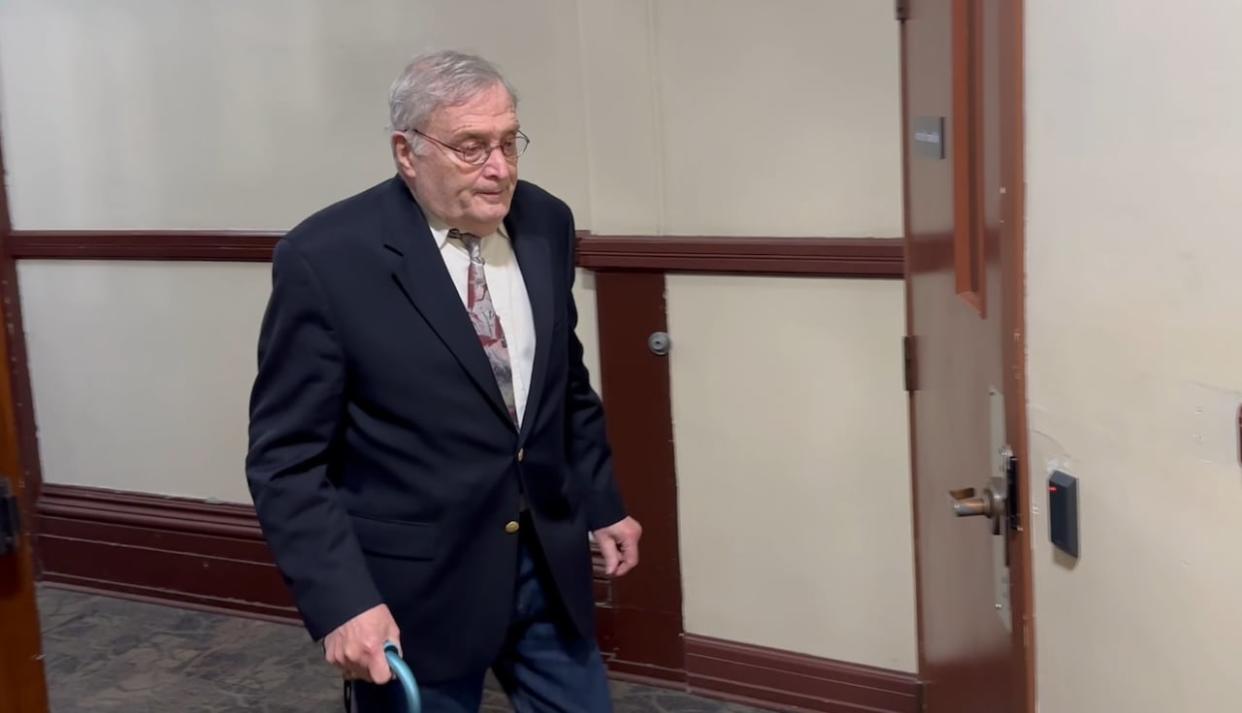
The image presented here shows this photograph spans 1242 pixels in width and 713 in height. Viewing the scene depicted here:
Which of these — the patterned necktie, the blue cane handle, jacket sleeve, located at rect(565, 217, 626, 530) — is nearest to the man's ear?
the patterned necktie

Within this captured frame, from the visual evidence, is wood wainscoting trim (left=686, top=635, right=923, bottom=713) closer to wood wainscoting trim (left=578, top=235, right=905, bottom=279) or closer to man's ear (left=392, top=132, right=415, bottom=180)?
wood wainscoting trim (left=578, top=235, right=905, bottom=279)

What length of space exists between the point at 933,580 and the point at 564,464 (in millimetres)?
687

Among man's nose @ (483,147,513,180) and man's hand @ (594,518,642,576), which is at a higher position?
man's nose @ (483,147,513,180)

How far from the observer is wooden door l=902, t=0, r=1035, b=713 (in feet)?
4.74

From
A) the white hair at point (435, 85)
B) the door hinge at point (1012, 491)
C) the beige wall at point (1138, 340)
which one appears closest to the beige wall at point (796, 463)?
the white hair at point (435, 85)

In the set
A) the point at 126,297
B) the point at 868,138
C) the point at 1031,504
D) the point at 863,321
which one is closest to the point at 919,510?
the point at 863,321

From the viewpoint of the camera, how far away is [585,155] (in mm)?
3301

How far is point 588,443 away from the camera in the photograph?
2289mm

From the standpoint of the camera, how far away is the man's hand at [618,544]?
90.2 inches

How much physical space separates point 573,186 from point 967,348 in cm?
170

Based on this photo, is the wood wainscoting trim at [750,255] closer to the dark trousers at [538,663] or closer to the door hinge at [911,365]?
the door hinge at [911,365]

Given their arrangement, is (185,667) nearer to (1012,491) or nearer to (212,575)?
(212,575)

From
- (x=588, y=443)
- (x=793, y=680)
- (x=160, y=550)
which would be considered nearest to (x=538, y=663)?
(x=588, y=443)

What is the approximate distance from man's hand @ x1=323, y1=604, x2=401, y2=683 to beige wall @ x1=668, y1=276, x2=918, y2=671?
4.59 feet
